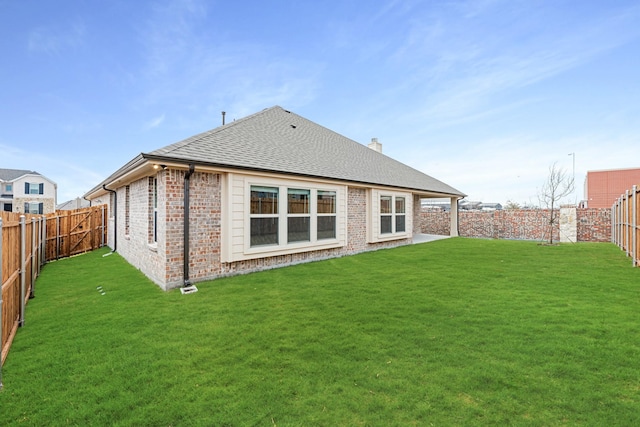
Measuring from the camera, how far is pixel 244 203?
23.6ft

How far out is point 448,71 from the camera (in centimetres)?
1274

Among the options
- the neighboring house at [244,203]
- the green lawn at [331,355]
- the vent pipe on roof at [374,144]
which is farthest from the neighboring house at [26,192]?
the green lawn at [331,355]

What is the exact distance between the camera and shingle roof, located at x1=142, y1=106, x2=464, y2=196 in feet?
22.9

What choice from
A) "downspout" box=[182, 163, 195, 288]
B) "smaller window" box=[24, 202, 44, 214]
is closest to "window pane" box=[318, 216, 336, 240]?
"downspout" box=[182, 163, 195, 288]

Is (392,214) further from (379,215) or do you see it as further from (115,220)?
(115,220)

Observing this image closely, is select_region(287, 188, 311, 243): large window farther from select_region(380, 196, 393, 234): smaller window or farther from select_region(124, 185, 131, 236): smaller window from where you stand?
select_region(124, 185, 131, 236): smaller window

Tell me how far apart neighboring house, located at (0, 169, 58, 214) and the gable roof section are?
4003 cm

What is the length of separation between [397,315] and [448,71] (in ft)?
40.7

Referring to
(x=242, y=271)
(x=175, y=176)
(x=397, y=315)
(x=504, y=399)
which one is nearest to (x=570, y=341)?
(x=504, y=399)

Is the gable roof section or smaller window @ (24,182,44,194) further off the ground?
smaller window @ (24,182,44,194)

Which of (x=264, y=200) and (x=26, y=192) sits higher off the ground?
(x=26, y=192)

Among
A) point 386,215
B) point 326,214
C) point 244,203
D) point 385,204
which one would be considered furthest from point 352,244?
point 244,203

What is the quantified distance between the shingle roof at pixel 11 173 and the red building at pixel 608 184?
71496 mm

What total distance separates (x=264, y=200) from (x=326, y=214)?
255cm
